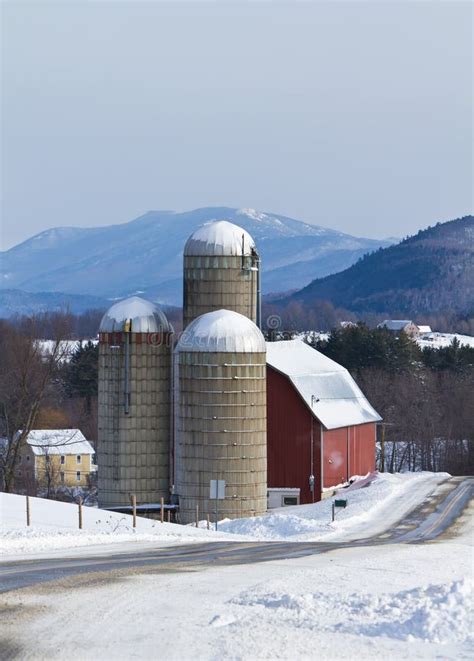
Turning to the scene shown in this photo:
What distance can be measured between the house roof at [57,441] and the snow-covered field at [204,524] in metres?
38.0

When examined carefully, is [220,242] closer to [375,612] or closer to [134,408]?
[134,408]

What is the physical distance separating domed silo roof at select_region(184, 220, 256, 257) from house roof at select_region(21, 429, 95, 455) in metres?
37.6

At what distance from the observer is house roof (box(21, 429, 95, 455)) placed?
311 feet

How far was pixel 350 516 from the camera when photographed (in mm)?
47594

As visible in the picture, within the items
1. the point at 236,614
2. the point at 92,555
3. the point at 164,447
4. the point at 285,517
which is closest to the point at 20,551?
the point at 92,555

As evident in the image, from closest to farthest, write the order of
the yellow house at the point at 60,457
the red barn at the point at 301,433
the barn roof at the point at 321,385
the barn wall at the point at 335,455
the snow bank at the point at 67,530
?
the snow bank at the point at 67,530, the red barn at the point at 301,433, the barn roof at the point at 321,385, the barn wall at the point at 335,455, the yellow house at the point at 60,457

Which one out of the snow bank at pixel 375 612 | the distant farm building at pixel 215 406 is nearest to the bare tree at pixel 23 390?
the distant farm building at pixel 215 406

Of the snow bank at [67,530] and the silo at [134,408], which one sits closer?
the snow bank at [67,530]

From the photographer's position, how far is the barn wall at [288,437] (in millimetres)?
58312

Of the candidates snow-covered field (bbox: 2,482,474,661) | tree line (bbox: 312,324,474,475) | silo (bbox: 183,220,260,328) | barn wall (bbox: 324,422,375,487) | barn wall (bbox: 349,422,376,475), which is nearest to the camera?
snow-covered field (bbox: 2,482,474,661)

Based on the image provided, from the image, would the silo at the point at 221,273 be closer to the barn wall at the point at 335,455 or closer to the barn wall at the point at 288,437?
the barn wall at the point at 288,437

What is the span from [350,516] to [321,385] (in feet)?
45.8

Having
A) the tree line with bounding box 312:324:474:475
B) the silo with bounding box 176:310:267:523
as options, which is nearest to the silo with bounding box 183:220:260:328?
the silo with bounding box 176:310:267:523

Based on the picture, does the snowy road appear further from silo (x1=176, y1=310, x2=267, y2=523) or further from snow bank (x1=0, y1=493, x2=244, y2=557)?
silo (x1=176, y1=310, x2=267, y2=523)
